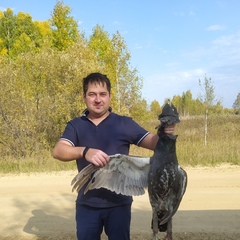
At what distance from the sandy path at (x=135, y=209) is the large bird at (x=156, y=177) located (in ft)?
9.30

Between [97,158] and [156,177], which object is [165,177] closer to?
[156,177]

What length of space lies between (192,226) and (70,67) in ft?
33.8

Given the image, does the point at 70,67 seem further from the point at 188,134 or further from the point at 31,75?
the point at 188,134

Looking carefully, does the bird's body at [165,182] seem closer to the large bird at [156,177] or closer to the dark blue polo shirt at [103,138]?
the large bird at [156,177]

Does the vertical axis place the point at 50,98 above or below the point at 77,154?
above

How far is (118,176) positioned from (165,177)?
0.61 metres

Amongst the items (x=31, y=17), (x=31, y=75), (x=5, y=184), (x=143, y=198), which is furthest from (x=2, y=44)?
(x=143, y=198)

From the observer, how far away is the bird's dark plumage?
7.58ft

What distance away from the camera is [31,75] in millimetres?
15203

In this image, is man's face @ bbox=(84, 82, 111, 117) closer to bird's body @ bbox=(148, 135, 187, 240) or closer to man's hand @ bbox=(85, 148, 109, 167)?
man's hand @ bbox=(85, 148, 109, 167)

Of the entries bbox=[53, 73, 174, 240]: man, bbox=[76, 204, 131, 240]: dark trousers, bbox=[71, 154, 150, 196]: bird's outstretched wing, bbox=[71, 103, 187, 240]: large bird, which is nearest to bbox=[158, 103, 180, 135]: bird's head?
bbox=[71, 103, 187, 240]: large bird

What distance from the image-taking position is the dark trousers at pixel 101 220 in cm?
324

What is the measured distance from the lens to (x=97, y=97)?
314cm

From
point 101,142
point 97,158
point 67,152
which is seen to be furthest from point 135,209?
point 97,158
